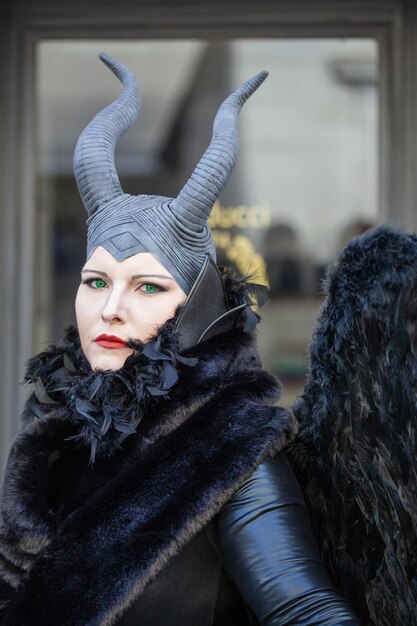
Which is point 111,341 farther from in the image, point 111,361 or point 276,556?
point 276,556

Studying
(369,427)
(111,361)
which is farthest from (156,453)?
(369,427)

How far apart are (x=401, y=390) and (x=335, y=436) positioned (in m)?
0.19

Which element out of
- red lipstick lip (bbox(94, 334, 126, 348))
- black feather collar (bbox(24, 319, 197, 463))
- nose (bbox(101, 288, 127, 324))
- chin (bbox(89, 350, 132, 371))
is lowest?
black feather collar (bbox(24, 319, 197, 463))

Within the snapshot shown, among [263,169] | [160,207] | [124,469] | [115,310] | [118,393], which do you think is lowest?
[124,469]

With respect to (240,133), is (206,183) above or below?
below

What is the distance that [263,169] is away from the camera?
15.7 feet

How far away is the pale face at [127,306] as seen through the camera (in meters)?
1.64

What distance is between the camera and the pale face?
164 centimetres

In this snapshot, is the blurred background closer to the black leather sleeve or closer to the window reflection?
the window reflection

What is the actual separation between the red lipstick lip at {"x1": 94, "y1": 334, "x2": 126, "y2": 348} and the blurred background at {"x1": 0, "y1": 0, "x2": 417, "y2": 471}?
2.65m

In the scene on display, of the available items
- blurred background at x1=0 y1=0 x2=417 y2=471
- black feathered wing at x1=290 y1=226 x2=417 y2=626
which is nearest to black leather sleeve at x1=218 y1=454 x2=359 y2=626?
black feathered wing at x1=290 y1=226 x2=417 y2=626

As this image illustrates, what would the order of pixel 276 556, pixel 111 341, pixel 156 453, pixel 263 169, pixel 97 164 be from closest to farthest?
1. pixel 276 556
2. pixel 156 453
3. pixel 111 341
4. pixel 97 164
5. pixel 263 169

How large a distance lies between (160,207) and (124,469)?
541 millimetres

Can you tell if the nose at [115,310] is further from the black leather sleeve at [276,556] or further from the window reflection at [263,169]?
the window reflection at [263,169]
